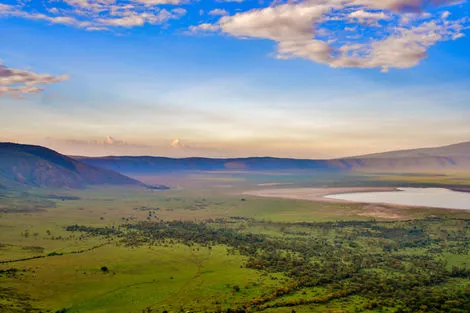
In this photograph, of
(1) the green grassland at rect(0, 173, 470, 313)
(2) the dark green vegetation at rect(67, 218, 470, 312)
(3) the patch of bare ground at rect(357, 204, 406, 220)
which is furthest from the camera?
(3) the patch of bare ground at rect(357, 204, 406, 220)

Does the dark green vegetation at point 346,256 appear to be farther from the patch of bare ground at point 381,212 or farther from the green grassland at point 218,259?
the patch of bare ground at point 381,212

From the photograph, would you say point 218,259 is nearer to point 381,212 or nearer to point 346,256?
point 346,256

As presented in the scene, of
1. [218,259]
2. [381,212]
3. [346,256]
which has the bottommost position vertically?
[218,259]

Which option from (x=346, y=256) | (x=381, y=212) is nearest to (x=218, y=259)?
(x=346, y=256)

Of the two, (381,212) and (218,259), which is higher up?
(381,212)

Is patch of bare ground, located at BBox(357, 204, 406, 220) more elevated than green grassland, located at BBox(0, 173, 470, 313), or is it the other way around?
patch of bare ground, located at BBox(357, 204, 406, 220)

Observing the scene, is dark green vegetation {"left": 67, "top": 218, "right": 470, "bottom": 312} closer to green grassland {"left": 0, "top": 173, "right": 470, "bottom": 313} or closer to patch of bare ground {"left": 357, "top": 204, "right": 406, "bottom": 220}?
green grassland {"left": 0, "top": 173, "right": 470, "bottom": 313}

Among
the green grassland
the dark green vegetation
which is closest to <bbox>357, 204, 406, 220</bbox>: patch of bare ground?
the green grassland

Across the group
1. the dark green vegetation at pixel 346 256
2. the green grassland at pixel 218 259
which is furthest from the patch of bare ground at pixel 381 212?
the dark green vegetation at pixel 346 256

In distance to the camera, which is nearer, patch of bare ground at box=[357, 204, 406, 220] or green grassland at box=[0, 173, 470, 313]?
green grassland at box=[0, 173, 470, 313]

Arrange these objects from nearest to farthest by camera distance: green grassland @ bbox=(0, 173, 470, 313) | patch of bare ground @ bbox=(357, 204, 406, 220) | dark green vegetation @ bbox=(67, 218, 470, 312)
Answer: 1. green grassland @ bbox=(0, 173, 470, 313)
2. dark green vegetation @ bbox=(67, 218, 470, 312)
3. patch of bare ground @ bbox=(357, 204, 406, 220)
